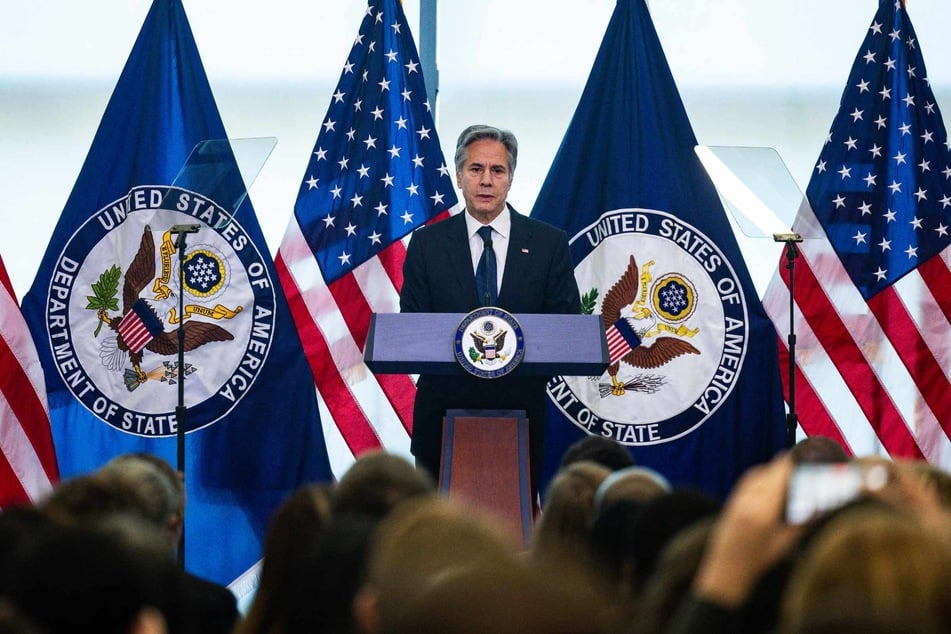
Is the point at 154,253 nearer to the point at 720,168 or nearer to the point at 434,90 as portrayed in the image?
the point at 434,90

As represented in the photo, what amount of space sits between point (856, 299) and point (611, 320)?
1.22m

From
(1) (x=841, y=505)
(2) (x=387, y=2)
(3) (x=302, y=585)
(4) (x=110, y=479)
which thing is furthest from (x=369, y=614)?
(2) (x=387, y=2)

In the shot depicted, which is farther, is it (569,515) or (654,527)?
(569,515)

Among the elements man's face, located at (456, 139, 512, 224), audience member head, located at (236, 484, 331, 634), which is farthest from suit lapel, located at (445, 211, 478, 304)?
audience member head, located at (236, 484, 331, 634)

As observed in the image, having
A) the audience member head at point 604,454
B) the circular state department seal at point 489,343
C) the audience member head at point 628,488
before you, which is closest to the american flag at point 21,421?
the circular state department seal at point 489,343

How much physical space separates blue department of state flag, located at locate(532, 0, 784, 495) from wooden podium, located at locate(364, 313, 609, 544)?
6.97 ft

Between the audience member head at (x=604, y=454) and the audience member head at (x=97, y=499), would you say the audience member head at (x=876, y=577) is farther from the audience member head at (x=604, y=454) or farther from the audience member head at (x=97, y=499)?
the audience member head at (x=604, y=454)

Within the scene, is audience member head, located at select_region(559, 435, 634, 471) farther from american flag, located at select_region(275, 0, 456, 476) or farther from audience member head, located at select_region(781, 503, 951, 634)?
american flag, located at select_region(275, 0, 456, 476)

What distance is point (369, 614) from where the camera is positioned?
5.32 ft

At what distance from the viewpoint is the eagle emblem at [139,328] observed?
6566 mm

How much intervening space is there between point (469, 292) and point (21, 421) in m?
2.74

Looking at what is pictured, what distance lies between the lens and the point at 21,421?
6414 millimetres

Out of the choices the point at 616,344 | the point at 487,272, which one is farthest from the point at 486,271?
the point at 616,344

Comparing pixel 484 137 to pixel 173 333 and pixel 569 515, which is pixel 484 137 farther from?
pixel 569 515
